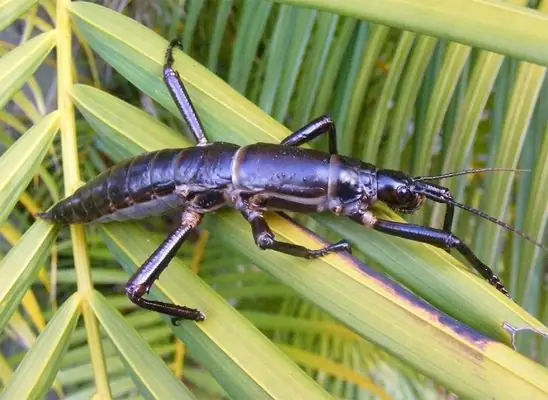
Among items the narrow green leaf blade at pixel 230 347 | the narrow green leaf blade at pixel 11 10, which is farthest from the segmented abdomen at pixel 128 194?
the narrow green leaf blade at pixel 11 10

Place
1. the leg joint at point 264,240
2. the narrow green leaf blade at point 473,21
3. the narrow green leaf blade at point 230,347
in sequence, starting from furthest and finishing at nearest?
the leg joint at point 264,240
the narrow green leaf blade at point 230,347
the narrow green leaf blade at point 473,21

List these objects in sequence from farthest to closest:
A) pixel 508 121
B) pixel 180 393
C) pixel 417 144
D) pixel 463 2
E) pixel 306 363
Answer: pixel 306 363 → pixel 417 144 → pixel 508 121 → pixel 180 393 → pixel 463 2

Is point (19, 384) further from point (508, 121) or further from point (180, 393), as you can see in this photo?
point (508, 121)

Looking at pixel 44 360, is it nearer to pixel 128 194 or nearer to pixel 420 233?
pixel 128 194

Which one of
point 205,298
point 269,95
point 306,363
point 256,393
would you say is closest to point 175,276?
point 205,298

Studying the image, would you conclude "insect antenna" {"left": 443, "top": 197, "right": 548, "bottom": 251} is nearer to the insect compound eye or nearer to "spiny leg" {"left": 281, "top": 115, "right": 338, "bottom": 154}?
the insect compound eye

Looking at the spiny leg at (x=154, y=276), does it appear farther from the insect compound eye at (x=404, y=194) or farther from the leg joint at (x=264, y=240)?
the insect compound eye at (x=404, y=194)

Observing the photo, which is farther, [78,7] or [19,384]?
[78,7]

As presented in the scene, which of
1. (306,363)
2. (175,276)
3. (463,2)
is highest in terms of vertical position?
(463,2)
